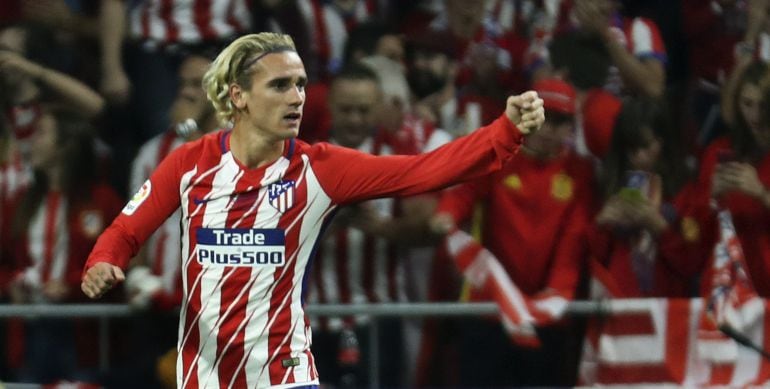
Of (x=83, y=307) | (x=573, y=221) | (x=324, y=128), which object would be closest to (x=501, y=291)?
(x=573, y=221)

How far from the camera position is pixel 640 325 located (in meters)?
6.86

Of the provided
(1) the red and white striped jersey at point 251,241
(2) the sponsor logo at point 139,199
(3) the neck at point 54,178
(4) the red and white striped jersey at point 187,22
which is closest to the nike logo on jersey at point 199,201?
(1) the red and white striped jersey at point 251,241

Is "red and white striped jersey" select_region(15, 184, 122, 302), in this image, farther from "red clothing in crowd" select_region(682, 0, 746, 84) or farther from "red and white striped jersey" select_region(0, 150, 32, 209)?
"red clothing in crowd" select_region(682, 0, 746, 84)

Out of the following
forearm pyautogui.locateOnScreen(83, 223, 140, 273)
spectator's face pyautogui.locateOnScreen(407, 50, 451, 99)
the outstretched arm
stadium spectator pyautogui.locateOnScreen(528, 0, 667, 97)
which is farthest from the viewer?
spectator's face pyautogui.locateOnScreen(407, 50, 451, 99)

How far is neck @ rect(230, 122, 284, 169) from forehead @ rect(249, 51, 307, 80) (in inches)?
7.5

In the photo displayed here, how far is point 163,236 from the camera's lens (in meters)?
7.22

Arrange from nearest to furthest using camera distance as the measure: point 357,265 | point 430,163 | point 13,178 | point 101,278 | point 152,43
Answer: point 101,278 → point 430,163 → point 357,265 → point 13,178 → point 152,43

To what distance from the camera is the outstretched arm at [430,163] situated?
491 centimetres

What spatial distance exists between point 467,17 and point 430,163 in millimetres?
3035

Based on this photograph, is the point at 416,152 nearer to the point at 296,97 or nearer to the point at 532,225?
the point at 532,225

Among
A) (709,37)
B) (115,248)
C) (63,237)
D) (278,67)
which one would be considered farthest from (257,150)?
(709,37)

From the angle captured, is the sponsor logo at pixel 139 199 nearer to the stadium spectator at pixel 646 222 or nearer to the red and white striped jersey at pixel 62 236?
the red and white striped jersey at pixel 62 236

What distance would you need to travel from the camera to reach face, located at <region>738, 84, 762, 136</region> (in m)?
7.34

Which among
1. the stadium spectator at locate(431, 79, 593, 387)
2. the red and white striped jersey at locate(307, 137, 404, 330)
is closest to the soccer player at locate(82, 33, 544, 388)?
the stadium spectator at locate(431, 79, 593, 387)
